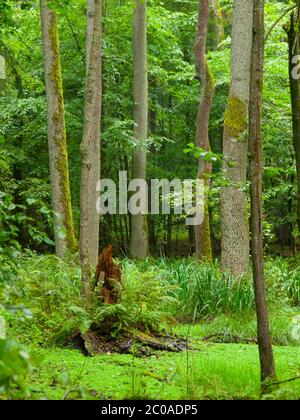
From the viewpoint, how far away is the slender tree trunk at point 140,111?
51.5ft

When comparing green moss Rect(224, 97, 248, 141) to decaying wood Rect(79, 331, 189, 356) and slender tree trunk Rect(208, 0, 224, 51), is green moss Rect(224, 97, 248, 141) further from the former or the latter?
slender tree trunk Rect(208, 0, 224, 51)

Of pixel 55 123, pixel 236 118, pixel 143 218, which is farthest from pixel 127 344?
pixel 143 218

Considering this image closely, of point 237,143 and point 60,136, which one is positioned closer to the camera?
point 237,143

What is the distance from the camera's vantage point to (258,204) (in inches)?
179

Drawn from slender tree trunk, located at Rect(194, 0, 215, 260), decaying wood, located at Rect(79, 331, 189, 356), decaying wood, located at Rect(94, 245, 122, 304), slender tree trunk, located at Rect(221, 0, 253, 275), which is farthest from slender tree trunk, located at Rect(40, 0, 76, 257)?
decaying wood, located at Rect(79, 331, 189, 356)

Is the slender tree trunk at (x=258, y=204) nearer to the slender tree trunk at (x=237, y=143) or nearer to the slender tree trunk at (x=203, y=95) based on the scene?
the slender tree trunk at (x=237, y=143)

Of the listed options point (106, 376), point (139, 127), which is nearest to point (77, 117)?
point (139, 127)

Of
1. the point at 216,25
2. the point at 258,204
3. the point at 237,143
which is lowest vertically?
the point at 258,204

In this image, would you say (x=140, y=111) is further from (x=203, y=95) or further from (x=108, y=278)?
(x=108, y=278)

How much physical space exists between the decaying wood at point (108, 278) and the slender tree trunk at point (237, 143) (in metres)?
3.31

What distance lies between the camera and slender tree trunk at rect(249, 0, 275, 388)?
4520 mm

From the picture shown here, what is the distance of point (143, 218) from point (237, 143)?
23.1 feet
